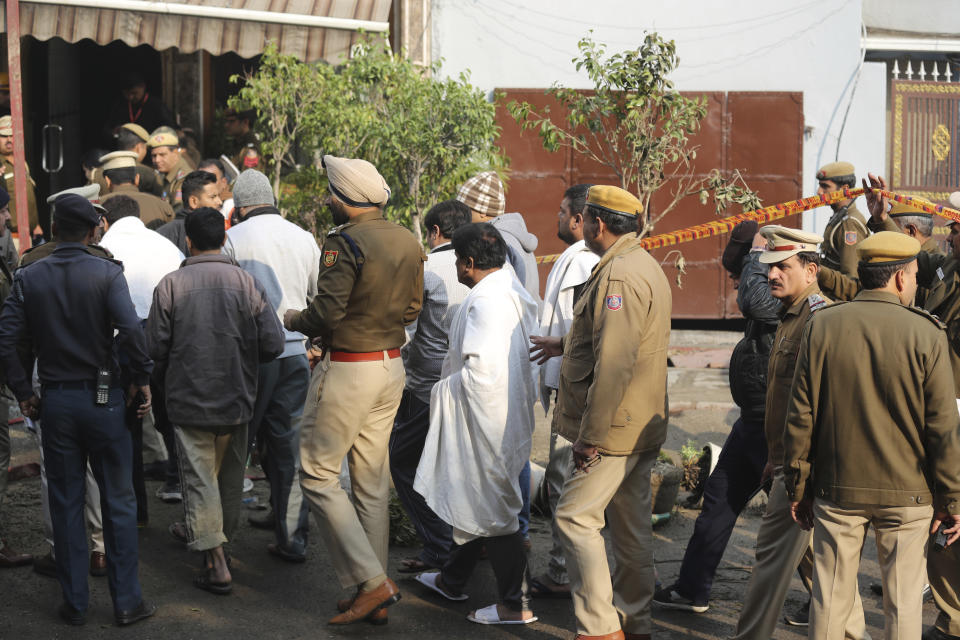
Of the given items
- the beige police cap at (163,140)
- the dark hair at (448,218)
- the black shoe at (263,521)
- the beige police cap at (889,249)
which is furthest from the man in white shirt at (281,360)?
the beige police cap at (889,249)

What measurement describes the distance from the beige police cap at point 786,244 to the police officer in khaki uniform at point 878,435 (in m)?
0.54

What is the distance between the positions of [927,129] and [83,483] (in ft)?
35.2

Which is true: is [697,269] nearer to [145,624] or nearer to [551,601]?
[551,601]

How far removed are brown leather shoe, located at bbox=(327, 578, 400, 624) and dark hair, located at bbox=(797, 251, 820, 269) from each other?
90.5 inches

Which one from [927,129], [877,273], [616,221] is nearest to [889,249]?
[877,273]

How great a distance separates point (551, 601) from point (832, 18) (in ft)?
29.3

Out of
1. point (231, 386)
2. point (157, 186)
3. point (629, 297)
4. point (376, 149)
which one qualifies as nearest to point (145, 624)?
point (231, 386)

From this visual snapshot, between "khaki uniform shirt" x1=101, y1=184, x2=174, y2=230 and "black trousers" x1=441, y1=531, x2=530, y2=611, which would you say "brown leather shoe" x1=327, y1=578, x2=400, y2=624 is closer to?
"black trousers" x1=441, y1=531, x2=530, y2=611

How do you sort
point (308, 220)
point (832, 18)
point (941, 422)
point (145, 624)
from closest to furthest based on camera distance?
point (941, 422), point (145, 624), point (308, 220), point (832, 18)

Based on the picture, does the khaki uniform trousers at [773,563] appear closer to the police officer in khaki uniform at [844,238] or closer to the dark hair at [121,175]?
the police officer in khaki uniform at [844,238]

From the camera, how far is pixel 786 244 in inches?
175

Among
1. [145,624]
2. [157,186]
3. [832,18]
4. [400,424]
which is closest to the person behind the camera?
[145,624]

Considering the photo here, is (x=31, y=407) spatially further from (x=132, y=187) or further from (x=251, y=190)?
(x=132, y=187)

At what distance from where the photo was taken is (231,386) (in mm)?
5297
